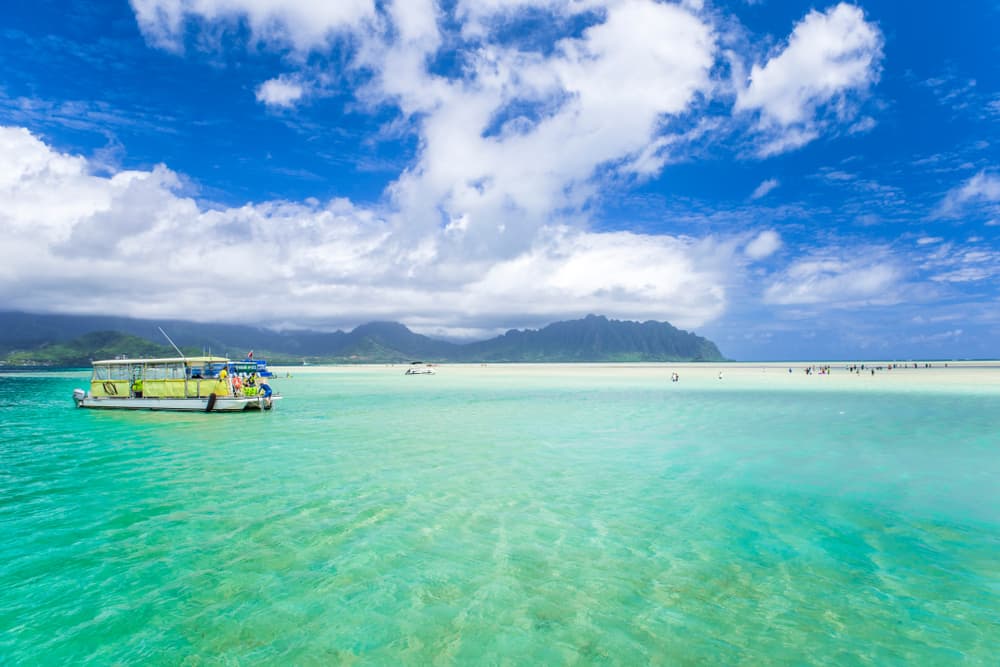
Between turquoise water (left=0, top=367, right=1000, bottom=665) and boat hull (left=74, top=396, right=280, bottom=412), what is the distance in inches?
684

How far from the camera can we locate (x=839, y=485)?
16219 millimetres

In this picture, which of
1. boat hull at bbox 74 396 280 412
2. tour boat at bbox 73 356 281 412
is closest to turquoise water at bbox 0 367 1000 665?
boat hull at bbox 74 396 280 412

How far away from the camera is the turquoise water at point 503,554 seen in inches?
286

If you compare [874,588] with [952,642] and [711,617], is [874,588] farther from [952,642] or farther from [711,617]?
[711,617]

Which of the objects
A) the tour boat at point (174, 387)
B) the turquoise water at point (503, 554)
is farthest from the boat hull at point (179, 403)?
the turquoise water at point (503, 554)

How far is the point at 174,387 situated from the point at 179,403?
72.6 inches

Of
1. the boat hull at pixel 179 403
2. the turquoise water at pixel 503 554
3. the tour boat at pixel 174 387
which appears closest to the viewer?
the turquoise water at pixel 503 554

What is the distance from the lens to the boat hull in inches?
1608

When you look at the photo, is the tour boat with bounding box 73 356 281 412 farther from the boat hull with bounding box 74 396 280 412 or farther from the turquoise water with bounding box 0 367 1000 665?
the turquoise water with bounding box 0 367 1000 665

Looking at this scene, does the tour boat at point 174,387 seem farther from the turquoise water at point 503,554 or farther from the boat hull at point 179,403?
the turquoise water at point 503,554

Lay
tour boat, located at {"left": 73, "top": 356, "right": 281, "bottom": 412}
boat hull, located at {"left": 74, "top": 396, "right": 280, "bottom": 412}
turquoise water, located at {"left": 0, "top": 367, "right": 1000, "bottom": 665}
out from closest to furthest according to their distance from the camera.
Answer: turquoise water, located at {"left": 0, "top": 367, "right": 1000, "bottom": 665} < boat hull, located at {"left": 74, "top": 396, "right": 280, "bottom": 412} < tour boat, located at {"left": 73, "top": 356, "right": 281, "bottom": 412}

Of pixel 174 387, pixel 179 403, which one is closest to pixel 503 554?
pixel 179 403

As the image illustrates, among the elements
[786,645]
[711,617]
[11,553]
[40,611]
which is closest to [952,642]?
[786,645]

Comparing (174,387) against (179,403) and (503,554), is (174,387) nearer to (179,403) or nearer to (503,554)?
(179,403)
